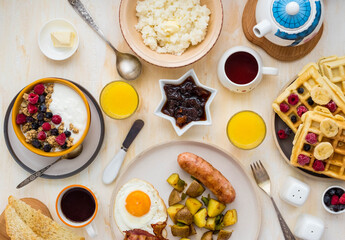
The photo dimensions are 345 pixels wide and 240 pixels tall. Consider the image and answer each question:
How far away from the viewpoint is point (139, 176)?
2.73 meters

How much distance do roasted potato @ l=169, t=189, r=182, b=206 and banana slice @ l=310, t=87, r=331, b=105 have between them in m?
1.06

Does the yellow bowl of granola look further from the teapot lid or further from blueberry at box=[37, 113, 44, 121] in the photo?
the teapot lid

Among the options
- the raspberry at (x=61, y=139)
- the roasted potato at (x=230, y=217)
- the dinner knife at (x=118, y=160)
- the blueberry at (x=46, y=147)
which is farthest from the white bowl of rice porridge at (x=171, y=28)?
the roasted potato at (x=230, y=217)

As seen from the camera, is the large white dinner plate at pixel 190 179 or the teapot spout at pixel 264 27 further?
the large white dinner plate at pixel 190 179

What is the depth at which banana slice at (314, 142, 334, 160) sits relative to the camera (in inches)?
97.4

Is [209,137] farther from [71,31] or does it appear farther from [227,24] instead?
[71,31]

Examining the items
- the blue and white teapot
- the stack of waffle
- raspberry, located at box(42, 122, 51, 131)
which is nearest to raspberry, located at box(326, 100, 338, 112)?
the stack of waffle

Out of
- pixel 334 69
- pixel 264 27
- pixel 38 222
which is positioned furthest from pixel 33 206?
pixel 334 69

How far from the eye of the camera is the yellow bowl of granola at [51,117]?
8.11ft

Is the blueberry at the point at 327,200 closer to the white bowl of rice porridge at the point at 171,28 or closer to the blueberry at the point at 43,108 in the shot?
the white bowl of rice porridge at the point at 171,28

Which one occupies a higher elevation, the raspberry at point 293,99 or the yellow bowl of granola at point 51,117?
the raspberry at point 293,99

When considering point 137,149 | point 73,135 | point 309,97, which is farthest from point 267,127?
point 73,135

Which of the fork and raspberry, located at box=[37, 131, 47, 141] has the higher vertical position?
raspberry, located at box=[37, 131, 47, 141]

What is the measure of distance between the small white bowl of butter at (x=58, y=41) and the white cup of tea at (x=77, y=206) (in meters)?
0.89
